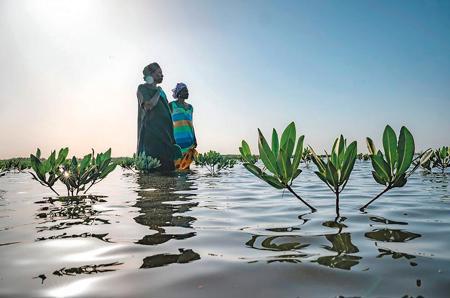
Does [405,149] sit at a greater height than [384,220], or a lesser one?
greater

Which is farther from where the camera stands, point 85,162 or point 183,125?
point 183,125

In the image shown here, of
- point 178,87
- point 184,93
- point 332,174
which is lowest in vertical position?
point 332,174

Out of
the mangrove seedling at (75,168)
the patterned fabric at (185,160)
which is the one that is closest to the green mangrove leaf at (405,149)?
the mangrove seedling at (75,168)

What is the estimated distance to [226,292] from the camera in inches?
43.3

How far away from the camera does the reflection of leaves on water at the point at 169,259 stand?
54.8 inches

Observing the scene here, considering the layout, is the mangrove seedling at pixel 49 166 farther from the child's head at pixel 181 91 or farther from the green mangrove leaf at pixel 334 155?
the child's head at pixel 181 91

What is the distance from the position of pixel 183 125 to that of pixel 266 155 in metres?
6.87

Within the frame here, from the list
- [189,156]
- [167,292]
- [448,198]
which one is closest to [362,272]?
[167,292]

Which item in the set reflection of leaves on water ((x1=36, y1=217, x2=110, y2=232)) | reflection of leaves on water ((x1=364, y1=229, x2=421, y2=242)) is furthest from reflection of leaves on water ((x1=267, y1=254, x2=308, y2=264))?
reflection of leaves on water ((x1=36, y1=217, x2=110, y2=232))

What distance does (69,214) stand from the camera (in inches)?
104

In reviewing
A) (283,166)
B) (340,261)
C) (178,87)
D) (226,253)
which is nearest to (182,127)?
(178,87)

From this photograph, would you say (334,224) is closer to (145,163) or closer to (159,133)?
(145,163)

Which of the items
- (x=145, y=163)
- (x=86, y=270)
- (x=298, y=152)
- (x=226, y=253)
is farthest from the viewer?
(x=145, y=163)

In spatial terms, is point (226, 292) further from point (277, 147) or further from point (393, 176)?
point (393, 176)
